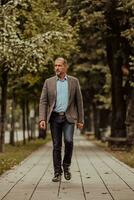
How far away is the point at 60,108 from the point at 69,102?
209 mm

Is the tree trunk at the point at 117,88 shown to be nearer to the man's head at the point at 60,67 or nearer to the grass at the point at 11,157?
the grass at the point at 11,157

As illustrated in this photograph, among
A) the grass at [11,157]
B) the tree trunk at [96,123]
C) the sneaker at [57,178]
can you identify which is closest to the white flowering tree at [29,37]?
the grass at [11,157]

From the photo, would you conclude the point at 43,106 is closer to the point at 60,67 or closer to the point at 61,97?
the point at 61,97

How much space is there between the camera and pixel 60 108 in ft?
42.2

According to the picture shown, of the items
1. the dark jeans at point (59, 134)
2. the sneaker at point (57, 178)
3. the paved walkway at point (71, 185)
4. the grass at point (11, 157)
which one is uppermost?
the dark jeans at point (59, 134)

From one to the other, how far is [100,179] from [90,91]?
134 feet

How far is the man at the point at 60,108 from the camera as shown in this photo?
507 inches

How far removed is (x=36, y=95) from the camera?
42.9 m

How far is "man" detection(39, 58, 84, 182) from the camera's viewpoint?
12.9 meters

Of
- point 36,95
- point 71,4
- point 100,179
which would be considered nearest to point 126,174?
point 100,179

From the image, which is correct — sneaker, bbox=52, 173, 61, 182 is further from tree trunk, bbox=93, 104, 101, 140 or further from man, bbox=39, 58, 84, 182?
tree trunk, bbox=93, 104, 101, 140

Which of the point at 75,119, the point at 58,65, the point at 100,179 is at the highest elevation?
the point at 58,65

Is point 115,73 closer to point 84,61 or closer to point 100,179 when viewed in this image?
point 84,61

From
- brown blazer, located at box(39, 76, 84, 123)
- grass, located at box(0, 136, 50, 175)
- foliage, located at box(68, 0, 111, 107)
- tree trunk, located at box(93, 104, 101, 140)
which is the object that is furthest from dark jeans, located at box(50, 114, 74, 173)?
tree trunk, located at box(93, 104, 101, 140)
